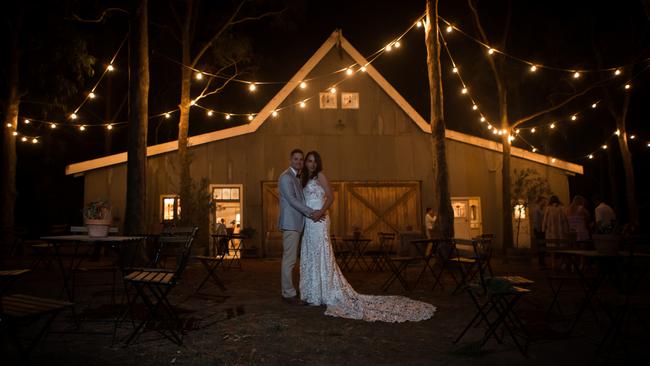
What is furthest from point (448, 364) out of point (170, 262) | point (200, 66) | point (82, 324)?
point (200, 66)

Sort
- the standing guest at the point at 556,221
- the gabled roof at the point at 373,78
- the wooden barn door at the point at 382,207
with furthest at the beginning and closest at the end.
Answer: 1. the wooden barn door at the point at 382,207
2. the gabled roof at the point at 373,78
3. the standing guest at the point at 556,221

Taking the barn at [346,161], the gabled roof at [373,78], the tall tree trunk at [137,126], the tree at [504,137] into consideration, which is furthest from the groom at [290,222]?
the tree at [504,137]

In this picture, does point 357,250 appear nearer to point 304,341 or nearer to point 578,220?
point 578,220

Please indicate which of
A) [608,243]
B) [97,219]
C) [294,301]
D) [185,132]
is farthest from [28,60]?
[608,243]

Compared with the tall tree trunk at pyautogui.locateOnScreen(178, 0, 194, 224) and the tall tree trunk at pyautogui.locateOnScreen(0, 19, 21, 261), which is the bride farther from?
the tall tree trunk at pyautogui.locateOnScreen(0, 19, 21, 261)

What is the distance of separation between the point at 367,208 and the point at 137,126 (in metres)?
7.71

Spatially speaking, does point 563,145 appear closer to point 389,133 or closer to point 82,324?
point 389,133

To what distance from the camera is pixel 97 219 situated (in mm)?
5145

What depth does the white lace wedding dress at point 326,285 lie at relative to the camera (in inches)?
218

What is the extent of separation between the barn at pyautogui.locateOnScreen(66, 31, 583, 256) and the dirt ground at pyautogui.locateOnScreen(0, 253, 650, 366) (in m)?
8.52

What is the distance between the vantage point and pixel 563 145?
27.9 metres

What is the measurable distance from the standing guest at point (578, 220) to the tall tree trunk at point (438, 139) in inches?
97.8

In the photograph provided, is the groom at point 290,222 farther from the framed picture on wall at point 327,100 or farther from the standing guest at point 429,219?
the framed picture on wall at point 327,100

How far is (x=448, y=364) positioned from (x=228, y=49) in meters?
13.9
